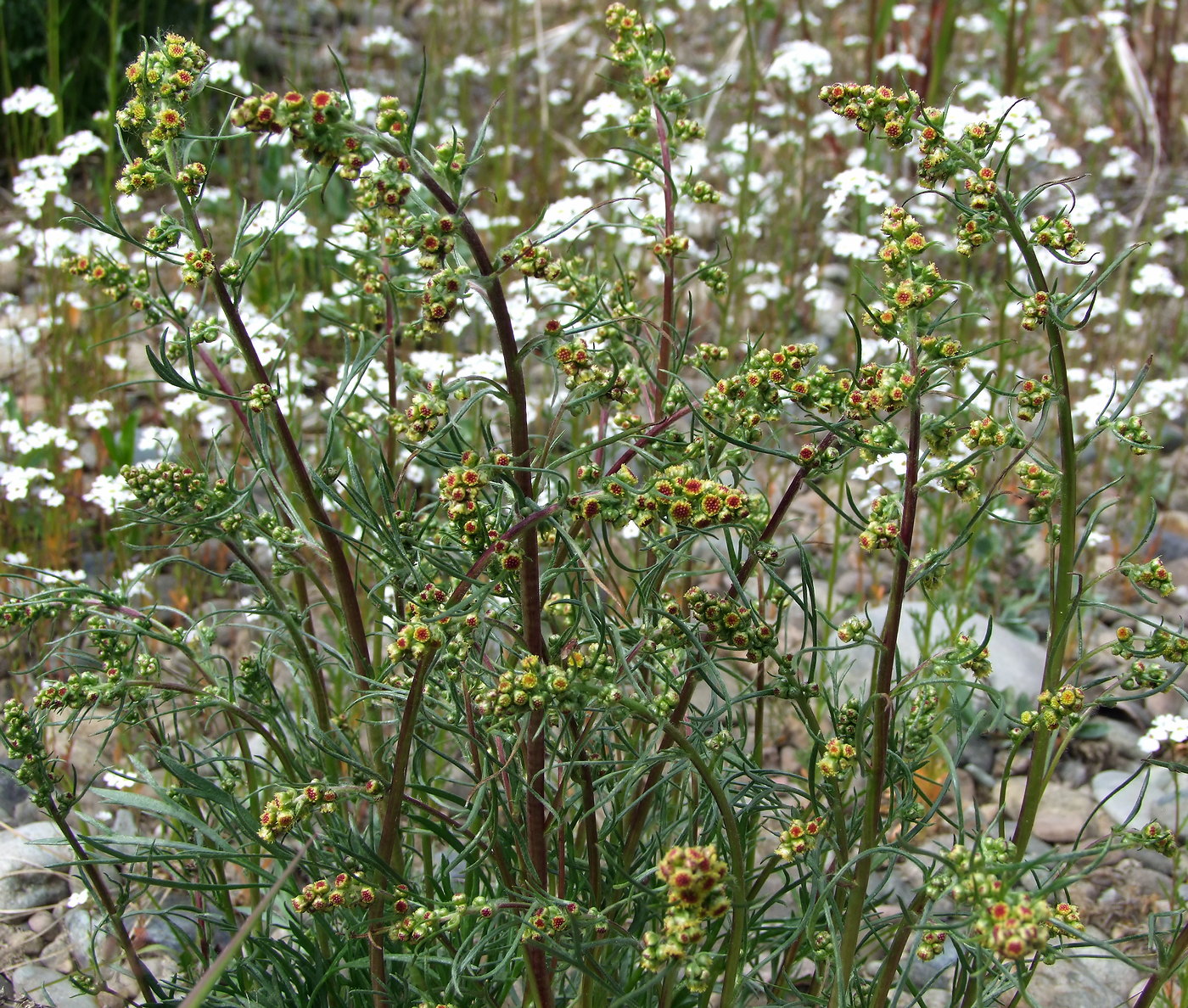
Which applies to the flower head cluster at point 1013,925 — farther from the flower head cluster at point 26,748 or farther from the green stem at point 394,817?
the flower head cluster at point 26,748

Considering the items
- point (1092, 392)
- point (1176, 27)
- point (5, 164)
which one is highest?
point (1176, 27)

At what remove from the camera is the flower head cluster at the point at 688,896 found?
1.19m

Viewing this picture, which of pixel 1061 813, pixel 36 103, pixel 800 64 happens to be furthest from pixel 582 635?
pixel 36 103

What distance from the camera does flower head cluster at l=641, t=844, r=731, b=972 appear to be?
1187 mm

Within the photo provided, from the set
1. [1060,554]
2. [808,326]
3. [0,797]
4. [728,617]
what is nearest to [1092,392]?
[808,326]

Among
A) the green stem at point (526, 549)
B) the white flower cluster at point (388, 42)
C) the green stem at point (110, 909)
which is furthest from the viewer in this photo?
the white flower cluster at point (388, 42)

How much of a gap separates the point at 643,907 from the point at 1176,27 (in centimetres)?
574

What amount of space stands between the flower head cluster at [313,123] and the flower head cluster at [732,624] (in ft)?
2.29

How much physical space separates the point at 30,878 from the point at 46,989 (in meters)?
0.43

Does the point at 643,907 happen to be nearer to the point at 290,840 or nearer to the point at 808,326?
the point at 290,840

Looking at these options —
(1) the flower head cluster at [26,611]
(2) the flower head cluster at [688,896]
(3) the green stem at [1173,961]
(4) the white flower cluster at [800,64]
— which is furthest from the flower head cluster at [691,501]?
(4) the white flower cluster at [800,64]

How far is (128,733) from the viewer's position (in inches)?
113

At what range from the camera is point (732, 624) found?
4.90ft

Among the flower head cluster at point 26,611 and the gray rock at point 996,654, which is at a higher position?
the flower head cluster at point 26,611
